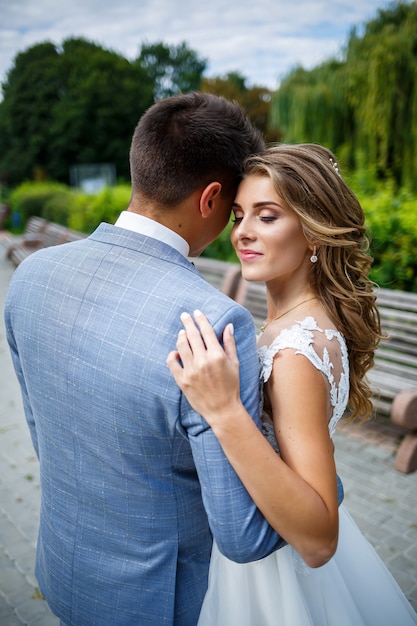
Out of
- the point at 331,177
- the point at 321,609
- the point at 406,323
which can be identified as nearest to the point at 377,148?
the point at 406,323

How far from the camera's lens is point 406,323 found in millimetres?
4887

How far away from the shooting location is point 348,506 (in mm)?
3932

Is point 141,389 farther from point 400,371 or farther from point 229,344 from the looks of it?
point 400,371

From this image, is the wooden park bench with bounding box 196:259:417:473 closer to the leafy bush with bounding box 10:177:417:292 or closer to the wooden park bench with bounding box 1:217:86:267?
the leafy bush with bounding box 10:177:417:292

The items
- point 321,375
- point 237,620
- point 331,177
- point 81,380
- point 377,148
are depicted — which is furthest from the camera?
point 377,148

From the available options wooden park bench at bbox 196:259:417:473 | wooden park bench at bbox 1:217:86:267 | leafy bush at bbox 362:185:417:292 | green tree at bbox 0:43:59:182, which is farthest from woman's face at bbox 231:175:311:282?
green tree at bbox 0:43:59:182

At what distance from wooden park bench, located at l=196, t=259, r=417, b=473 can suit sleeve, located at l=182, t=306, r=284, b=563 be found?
3.02 m

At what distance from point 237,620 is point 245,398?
0.89 m

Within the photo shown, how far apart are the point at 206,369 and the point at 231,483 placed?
0.30m

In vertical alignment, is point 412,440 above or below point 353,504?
above

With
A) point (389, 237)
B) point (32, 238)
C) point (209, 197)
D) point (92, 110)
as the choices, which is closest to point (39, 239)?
point (32, 238)

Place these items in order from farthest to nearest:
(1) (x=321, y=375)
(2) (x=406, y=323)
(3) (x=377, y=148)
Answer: (3) (x=377, y=148)
(2) (x=406, y=323)
(1) (x=321, y=375)

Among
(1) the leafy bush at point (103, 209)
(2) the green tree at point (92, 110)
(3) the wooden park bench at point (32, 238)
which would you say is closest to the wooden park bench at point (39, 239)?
(3) the wooden park bench at point (32, 238)

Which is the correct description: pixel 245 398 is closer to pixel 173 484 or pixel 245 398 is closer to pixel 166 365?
pixel 166 365
